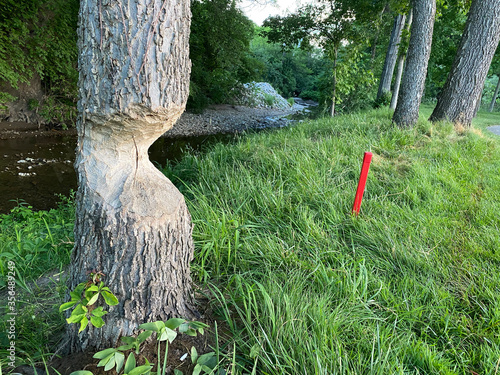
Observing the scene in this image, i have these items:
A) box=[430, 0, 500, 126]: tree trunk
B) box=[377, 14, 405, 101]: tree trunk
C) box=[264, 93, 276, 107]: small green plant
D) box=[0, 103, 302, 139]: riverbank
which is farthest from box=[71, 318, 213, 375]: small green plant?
box=[264, 93, 276, 107]: small green plant

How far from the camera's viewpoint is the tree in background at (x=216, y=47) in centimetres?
1142

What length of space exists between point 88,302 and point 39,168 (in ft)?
21.3

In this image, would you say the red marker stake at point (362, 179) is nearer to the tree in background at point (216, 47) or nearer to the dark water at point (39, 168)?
the dark water at point (39, 168)

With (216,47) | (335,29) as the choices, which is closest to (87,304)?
(335,29)

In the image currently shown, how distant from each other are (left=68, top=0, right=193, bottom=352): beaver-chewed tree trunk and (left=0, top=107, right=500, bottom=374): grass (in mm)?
446

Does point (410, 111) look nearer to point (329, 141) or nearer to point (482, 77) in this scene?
point (482, 77)

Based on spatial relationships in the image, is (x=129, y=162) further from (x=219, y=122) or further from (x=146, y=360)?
(x=219, y=122)

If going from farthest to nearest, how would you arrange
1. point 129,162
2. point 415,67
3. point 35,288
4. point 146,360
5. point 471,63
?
point 415,67 < point 471,63 < point 35,288 < point 129,162 < point 146,360

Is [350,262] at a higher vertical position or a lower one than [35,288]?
higher

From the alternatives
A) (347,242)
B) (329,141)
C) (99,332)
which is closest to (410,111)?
(329,141)

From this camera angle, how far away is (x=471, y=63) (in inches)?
213

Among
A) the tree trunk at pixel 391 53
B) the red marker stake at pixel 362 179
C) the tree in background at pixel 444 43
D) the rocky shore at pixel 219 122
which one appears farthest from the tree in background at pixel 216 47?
the red marker stake at pixel 362 179

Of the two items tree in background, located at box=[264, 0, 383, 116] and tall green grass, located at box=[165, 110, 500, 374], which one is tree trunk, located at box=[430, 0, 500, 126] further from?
tree in background, located at box=[264, 0, 383, 116]

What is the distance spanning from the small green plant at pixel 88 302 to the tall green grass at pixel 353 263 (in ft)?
1.88
